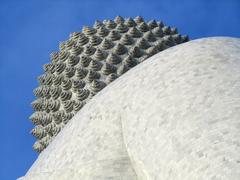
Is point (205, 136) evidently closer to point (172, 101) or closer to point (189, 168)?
point (189, 168)

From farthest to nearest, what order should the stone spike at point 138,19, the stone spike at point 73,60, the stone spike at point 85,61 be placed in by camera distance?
the stone spike at point 138,19, the stone spike at point 73,60, the stone spike at point 85,61

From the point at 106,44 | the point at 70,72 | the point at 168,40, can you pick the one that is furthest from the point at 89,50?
the point at 168,40

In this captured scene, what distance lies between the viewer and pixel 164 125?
4.07 meters

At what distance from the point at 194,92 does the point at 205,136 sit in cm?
43

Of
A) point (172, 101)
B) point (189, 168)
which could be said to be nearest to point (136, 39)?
point (172, 101)

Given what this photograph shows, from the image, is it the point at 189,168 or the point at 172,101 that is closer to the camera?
the point at 189,168

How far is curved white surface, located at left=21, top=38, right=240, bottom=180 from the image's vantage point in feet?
12.4

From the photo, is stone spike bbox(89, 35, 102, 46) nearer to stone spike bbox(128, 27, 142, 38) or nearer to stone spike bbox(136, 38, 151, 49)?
stone spike bbox(128, 27, 142, 38)

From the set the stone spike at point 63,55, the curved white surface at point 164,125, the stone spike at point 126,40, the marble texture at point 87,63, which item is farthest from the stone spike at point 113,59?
the curved white surface at point 164,125

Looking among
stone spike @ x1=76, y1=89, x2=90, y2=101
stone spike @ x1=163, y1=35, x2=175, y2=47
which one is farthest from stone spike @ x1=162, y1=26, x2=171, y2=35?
stone spike @ x1=76, y1=89, x2=90, y2=101

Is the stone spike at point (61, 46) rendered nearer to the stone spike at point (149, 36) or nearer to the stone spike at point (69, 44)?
the stone spike at point (69, 44)

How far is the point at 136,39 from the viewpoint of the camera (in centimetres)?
805

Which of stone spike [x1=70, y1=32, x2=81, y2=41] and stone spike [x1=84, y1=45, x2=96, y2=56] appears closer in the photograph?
stone spike [x1=84, y1=45, x2=96, y2=56]

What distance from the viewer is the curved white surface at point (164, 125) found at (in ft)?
12.4
